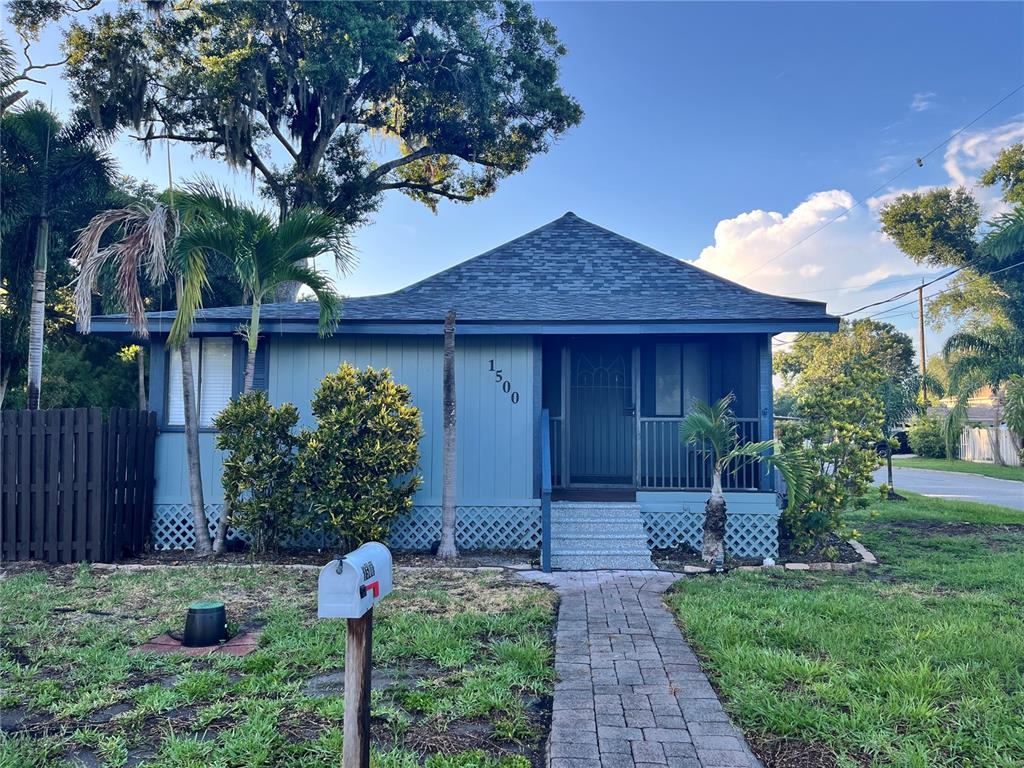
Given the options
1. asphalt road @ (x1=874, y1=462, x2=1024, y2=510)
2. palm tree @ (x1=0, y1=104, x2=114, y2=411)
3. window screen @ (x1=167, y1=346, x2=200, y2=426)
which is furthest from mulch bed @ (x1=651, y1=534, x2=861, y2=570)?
palm tree @ (x1=0, y1=104, x2=114, y2=411)

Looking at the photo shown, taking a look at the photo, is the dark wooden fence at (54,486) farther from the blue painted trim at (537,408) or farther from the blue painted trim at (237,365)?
the blue painted trim at (537,408)

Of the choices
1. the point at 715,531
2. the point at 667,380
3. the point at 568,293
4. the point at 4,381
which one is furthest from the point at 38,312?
the point at 715,531

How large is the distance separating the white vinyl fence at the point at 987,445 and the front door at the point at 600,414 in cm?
1942

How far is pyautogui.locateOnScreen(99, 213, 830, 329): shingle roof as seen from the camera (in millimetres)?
7430

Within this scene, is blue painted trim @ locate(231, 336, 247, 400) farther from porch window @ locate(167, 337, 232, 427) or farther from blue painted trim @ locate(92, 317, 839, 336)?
blue painted trim @ locate(92, 317, 839, 336)

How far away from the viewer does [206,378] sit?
7.78m

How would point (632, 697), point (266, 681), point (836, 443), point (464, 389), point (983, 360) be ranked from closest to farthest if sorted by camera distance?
1. point (632, 697)
2. point (266, 681)
3. point (836, 443)
4. point (464, 389)
5. point (983, 360)

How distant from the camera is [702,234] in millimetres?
20094

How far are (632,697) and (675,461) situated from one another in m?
5.70

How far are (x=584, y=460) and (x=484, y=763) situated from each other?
6650mm

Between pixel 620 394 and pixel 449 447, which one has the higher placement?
pixel 620 394

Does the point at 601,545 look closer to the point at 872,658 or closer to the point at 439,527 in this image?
the point at 439,527

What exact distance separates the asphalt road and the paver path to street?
10.9 metres

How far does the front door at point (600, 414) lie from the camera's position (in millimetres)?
9117
